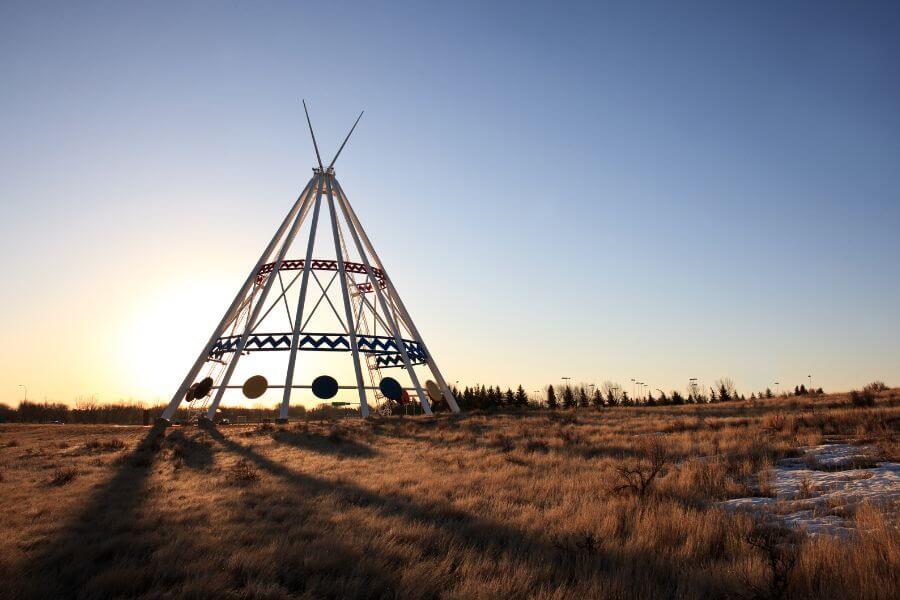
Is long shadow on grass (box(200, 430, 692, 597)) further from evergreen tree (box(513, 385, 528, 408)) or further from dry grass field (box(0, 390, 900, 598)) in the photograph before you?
evergreen tree (box(513, 385, 528, 408))

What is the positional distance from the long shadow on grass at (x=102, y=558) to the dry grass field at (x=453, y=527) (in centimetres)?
3

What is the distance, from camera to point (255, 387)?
100ft

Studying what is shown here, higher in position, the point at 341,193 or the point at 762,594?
the point at 341,193

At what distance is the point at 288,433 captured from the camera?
23.0m

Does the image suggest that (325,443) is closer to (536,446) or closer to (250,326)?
(536,446)

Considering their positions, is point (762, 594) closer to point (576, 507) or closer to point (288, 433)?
point (576, 507)

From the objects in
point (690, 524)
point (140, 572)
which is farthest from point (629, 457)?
point (140, 572)

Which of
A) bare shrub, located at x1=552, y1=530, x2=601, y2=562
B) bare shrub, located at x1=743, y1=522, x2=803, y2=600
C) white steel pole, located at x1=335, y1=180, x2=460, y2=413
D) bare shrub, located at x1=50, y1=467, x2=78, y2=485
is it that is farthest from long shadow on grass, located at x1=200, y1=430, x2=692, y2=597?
white steel pole, located at x1=335, y1=180, x2=460, y2=413

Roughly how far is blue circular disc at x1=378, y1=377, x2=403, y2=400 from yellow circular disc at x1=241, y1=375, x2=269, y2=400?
22.9 ft

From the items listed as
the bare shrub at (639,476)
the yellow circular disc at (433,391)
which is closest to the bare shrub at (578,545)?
the bare shrub at (639,476)

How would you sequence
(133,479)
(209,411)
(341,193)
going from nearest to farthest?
(133,479)
(209,411)
(341,193)

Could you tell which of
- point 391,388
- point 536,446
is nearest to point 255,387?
point 391,388

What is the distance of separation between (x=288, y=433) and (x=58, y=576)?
1796 cm

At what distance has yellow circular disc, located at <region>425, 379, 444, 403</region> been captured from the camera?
37.8 metres
